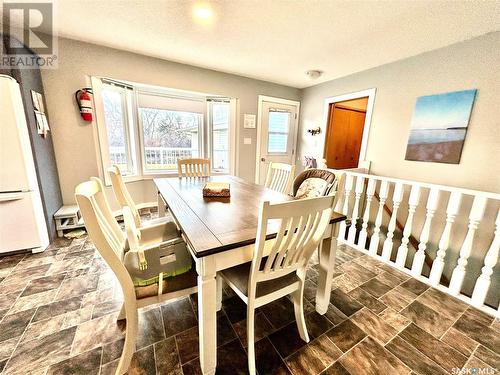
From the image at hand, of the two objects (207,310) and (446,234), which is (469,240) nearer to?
(446,234)

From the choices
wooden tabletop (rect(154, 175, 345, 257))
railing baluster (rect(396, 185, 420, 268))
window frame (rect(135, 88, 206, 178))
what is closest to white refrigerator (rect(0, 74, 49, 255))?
wooden tabletop (rect(154, 175, 345, 257))

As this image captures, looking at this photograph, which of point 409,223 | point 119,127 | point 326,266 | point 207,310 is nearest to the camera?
point 207,310

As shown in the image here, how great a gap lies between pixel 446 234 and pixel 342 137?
2689 mm

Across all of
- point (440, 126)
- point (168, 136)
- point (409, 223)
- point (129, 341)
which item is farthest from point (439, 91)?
point (168, 136)

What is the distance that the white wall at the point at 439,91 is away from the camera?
2.01 meters

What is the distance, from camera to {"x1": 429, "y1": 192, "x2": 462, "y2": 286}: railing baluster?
5.41ft

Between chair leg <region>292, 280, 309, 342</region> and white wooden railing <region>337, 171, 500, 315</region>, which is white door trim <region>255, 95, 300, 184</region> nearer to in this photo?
white wooden railing <region>337, 171, 500, 315</region>

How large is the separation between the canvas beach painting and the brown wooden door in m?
1.37

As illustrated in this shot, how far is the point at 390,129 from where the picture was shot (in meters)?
2.85

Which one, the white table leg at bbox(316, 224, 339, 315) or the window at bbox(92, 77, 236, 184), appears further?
the window at bbox(92, 77, 236, 184)

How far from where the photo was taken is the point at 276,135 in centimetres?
→ 426

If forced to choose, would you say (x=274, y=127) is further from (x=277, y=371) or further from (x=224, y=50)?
(x=277, y=371)

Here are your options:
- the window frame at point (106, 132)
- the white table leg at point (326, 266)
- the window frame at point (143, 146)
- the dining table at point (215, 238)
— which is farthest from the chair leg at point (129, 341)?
the window frame at point (143, 146)

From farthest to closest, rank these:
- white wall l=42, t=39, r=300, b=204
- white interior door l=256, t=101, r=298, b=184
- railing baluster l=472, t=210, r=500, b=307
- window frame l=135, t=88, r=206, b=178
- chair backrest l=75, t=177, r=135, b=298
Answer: white interior door l=256, t=101, r=298, b=184 < window frame l=135, t=88, r=206, b=178 < white wall l=42, t=39, r=300, b=204 < railing baluster l=472, t=210, r=500, b=307 < chair backrest l=75, t=177, r=135, b=298
